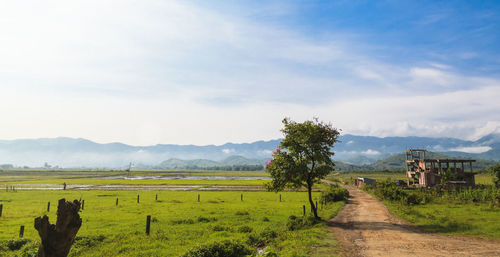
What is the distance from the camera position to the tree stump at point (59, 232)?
9.23 m

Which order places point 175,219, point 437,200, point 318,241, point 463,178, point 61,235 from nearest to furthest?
1. point 61,235
2. point 318,241
3. point 175,219
4. point 437,200
5. point 463,178

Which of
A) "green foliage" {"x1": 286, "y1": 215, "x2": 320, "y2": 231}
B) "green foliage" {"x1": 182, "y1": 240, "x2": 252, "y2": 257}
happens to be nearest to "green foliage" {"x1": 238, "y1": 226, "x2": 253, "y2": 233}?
"green foliage" {"x1": 286, "y1": 215, "x2": 320, "y2": 231}

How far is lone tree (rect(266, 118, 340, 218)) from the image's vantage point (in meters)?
29.3

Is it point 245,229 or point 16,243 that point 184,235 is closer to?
point 245,229

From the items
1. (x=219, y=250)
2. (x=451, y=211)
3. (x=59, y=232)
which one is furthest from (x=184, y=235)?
(x=451, y=211)

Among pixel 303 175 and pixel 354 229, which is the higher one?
pixel 303 175

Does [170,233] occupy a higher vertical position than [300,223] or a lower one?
lower

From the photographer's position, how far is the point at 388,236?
22.7 metres

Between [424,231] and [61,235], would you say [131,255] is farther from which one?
[424,231]

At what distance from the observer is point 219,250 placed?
17.0m

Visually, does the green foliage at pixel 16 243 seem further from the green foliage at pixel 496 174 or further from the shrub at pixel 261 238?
the green foliage at pixel 496 174

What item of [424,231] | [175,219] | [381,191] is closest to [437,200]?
[381,191]

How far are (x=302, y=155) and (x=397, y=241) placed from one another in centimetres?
1218

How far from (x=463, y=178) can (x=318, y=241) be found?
5478 cm
